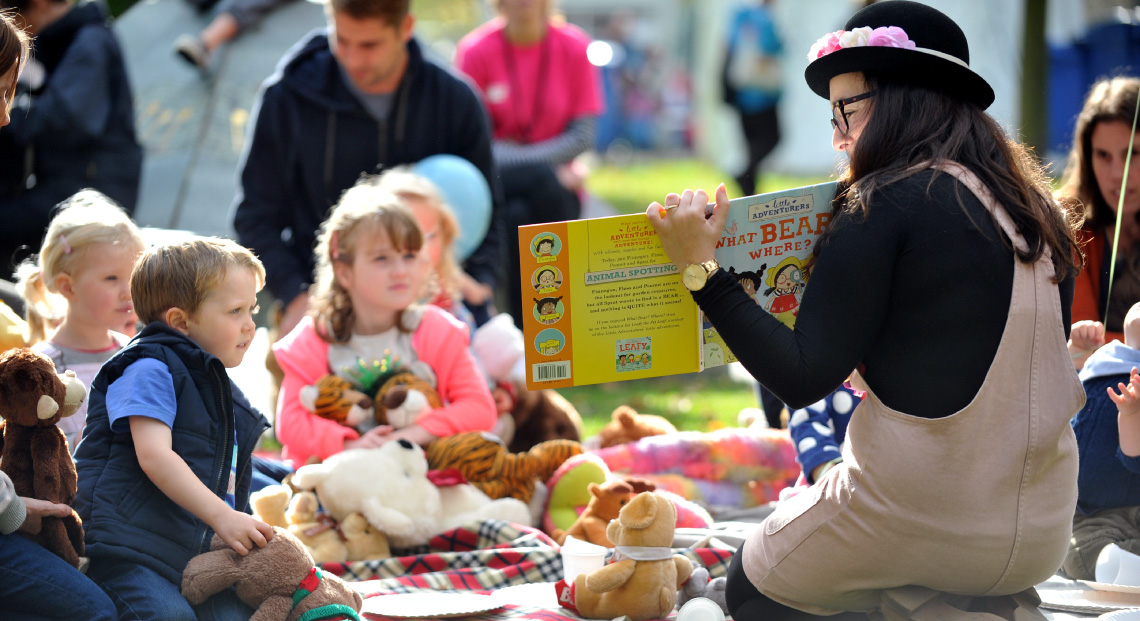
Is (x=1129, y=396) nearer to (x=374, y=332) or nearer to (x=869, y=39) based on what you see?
(x=869, y=39)

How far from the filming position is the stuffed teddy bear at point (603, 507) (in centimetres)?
289

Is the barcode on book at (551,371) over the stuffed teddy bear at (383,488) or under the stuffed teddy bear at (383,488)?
over

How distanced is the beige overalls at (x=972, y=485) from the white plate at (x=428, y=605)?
2.56 feet

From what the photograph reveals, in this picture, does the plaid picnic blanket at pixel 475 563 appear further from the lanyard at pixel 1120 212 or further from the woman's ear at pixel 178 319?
the lanyard at pixel 1120 212

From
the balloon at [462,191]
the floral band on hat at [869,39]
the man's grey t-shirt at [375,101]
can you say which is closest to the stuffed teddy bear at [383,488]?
the balloon at [462,191]

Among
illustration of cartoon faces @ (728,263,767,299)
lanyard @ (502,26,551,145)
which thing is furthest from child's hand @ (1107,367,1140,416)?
lanyard @ (502,26,551,145)

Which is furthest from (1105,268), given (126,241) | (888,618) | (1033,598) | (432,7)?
(432,7)

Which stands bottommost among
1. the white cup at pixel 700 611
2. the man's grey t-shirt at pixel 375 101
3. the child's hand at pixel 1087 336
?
the white cup at pixel 700 611

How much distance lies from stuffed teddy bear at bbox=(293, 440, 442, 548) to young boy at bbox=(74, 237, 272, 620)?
0.62 metres

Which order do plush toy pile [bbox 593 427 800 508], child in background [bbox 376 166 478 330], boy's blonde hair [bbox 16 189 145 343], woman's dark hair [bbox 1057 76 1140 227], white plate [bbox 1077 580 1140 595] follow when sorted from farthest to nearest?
child in background [bbox 376 166 478 330] < plush toy pile [bbox 593 427 800 508] < woman's dark hair [bbox 1057 76 1140 227] < boy's blonde hair [bbox 16 189 145 343] < white plate [bbox 1077 580 1140 595]

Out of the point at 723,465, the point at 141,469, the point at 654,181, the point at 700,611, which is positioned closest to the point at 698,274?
the point at 700,611

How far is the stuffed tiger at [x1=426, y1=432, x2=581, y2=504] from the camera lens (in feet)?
10.7

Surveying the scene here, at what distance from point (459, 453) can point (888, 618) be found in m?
1.40

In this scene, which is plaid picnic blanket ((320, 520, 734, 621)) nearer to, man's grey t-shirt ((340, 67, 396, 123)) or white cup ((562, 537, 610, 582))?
white cup ((562, 537, 610, 582))
